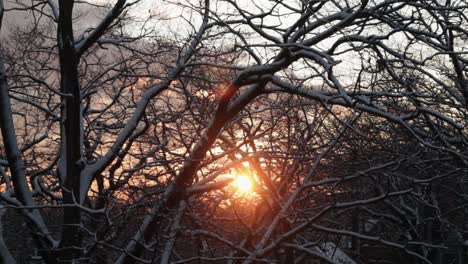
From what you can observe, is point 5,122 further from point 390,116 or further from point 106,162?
point 390,116

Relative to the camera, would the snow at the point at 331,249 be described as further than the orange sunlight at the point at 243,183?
Yes

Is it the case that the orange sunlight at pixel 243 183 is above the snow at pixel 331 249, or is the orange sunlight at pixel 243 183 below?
above

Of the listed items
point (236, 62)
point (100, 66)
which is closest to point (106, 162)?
point (236, 62)

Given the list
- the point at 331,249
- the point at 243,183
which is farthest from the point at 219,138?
the point at 331,249

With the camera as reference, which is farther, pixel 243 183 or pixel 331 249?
pixel 331 249

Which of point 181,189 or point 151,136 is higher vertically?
point 151,136

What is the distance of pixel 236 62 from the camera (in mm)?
9047

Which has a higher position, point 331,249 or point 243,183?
point 243,183

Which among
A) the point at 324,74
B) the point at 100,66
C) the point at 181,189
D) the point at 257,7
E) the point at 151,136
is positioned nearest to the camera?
the point at 324,74

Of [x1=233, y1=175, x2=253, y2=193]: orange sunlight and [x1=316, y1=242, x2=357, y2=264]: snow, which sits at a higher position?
[x1=233, y1=175, x2=253, y2=193]: orange sunlight

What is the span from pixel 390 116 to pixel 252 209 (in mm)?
4359

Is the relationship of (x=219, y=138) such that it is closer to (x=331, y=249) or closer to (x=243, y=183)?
(x=243, y=183)

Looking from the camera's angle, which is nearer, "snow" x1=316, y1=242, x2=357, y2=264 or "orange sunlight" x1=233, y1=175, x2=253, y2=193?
"orange sunlight" x1=233, y1=175, x2=253, y2=193

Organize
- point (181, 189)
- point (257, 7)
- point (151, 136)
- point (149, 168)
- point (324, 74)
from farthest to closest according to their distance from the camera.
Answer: point (151, 136)
point (149, 168)
point (181, 189)
point (257, 7)
point (324, 74)
